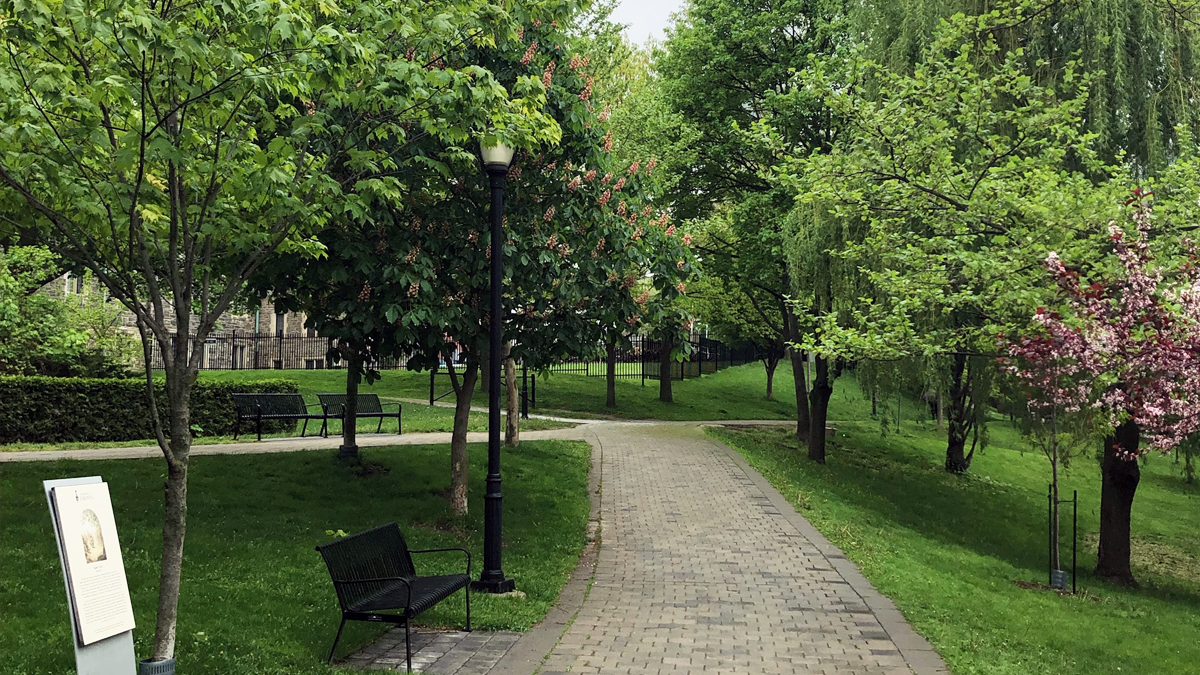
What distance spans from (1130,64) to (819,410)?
1040 centimetres

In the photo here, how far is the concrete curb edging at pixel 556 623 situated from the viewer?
6930 millimetres

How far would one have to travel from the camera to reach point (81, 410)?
1791cm

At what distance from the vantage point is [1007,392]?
639 inches

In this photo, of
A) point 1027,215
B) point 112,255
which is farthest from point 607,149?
point 112,255

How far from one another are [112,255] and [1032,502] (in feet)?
70.7

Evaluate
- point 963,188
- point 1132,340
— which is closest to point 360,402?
point 963,188

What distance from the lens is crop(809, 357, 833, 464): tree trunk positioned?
71.2ft

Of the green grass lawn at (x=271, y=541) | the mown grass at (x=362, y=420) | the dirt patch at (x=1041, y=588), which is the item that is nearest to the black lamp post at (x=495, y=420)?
the green grass lawn at (x=271, y=541)

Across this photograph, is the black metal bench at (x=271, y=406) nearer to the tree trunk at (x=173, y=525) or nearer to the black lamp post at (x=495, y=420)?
the black lamp post at (x=495, y=420)

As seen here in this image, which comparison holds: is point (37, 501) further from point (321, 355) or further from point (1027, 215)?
point (321, 355)

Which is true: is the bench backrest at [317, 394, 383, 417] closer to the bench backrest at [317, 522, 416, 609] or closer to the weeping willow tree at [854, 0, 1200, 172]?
the bench backrest at [317, 522, 416, 609]

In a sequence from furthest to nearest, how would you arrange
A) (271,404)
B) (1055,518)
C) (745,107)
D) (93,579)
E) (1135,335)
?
1. (745,107)
2. (271,404)
3. (1055,518)
4. (1135,335)
5. (93,579)

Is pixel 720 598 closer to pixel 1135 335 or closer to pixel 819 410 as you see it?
pixel 1135 335

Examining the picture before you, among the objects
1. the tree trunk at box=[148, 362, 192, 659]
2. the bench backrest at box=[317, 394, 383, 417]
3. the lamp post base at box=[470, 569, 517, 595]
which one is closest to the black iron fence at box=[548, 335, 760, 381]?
the bench backrest at box=[317, 394, 383, 417]
